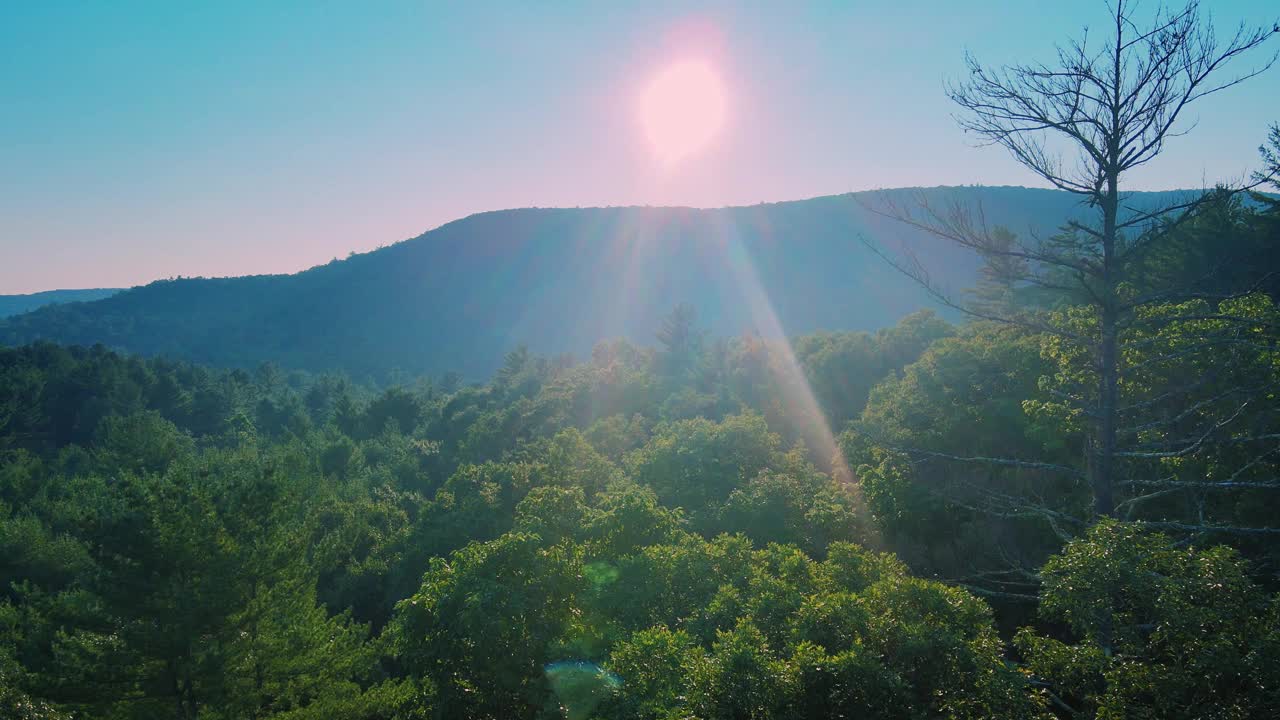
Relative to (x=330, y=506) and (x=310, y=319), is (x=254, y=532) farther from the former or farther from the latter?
(x=310, y=319)

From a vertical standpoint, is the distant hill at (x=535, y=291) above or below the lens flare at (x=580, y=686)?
above

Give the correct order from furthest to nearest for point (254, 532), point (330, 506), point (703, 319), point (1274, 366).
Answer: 1. point (703, 319)
2. point (330, 506)
3. point (254, 532)
4. point (1274, 366)

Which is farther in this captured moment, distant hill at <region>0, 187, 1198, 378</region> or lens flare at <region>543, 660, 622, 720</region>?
distant hill at <region>0, 187, 1198, 378</region>

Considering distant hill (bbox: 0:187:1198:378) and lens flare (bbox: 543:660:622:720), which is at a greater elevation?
distant hill (bbox: 0:187:1198:378)

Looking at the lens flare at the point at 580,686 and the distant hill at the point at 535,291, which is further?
the distant hill at the point at 535,291

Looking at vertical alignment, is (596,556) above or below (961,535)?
above

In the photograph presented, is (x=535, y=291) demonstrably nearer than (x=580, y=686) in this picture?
No

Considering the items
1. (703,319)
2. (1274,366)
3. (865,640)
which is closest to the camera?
(865,640)

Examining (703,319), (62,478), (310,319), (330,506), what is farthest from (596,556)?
(310,319)
